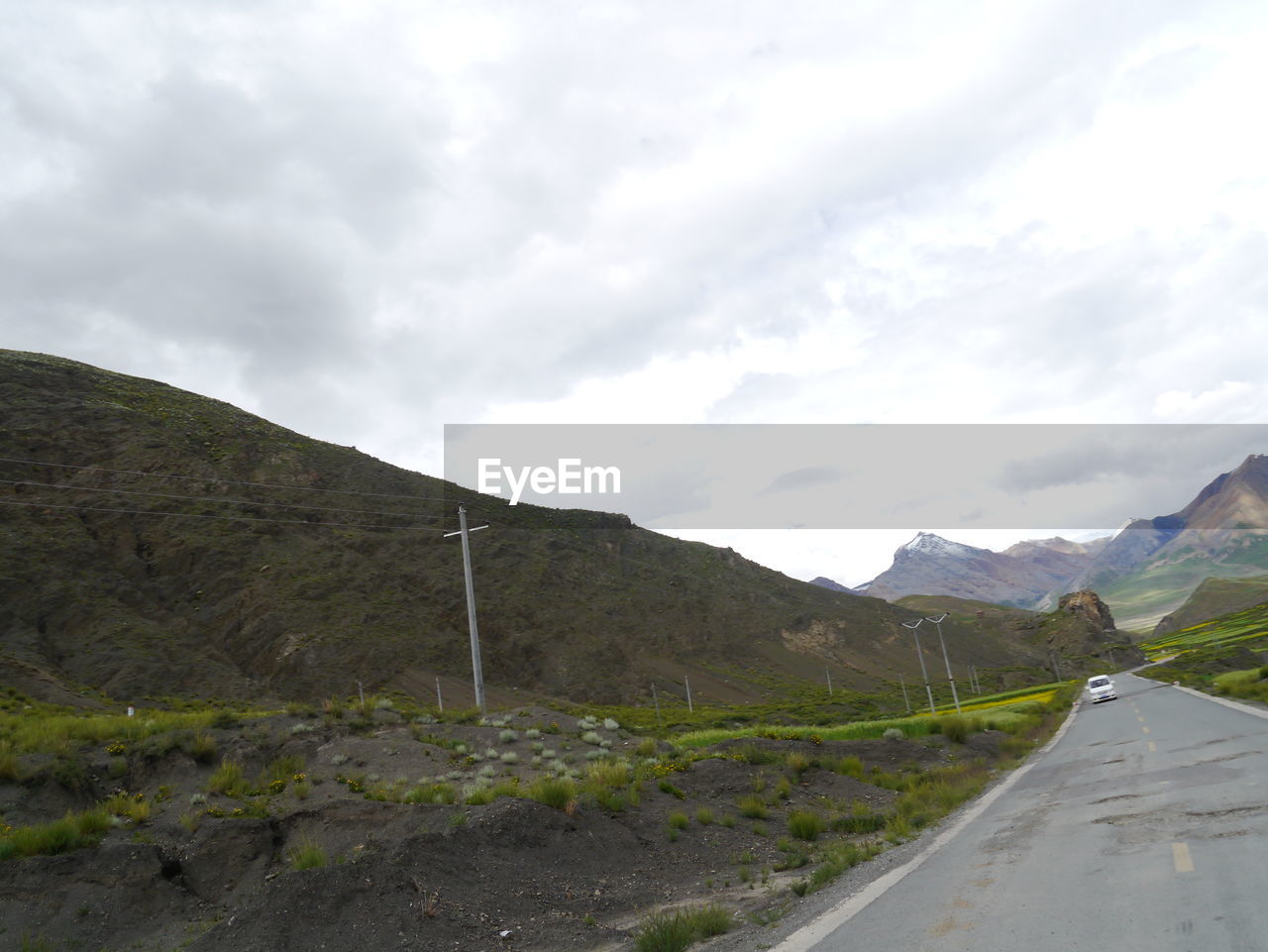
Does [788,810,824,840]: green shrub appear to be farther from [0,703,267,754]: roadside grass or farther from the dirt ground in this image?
[0,703,267,754]: roadside grass

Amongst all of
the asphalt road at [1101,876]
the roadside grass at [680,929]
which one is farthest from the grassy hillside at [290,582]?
the asphalt road at [1101,876]

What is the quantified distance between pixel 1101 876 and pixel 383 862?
7.67 metres

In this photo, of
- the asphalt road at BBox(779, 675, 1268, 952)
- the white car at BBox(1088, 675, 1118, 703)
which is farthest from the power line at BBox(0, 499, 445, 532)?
the asphalt road at BBox(779, 675, 1268, 952)

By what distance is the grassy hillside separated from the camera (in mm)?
52219

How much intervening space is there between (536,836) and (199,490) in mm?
65917

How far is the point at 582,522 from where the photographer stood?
104 meters

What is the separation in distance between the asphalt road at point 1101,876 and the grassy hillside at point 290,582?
42.5 metres

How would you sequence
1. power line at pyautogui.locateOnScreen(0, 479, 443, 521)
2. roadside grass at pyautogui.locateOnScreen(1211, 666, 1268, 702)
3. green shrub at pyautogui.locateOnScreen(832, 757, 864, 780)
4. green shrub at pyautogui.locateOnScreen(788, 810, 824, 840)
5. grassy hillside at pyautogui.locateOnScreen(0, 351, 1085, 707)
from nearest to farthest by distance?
green shrub at pyautogui.locateOnScreen(788, 810, 824, 840) → green shrub at pyautogui.locateOnScreen(832, 757, 864, 780) → roadside grass at pyautogui.locateOnScreen(1211, 666, 1268, 702) → grassy hillside at pyautogui.locateOnScreen(0, 351, 1085, 707) → power line at pyautogui.locateOnScreen(0, 479, 443, 521)

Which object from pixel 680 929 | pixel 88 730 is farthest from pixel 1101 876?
pixel 88 730

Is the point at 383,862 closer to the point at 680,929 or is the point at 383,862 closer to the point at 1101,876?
the point at 680,929

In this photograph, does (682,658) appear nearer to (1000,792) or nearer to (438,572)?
(438,572)

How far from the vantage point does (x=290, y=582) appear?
63.8 m

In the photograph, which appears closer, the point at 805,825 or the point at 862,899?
the point at 862,899

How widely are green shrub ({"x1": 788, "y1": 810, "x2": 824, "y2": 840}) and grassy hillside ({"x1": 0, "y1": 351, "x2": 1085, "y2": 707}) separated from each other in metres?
38.5
